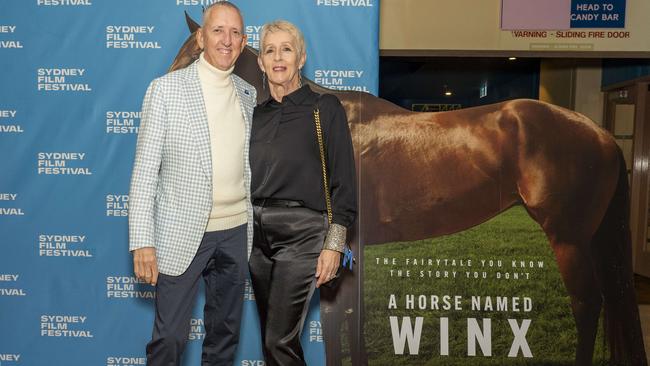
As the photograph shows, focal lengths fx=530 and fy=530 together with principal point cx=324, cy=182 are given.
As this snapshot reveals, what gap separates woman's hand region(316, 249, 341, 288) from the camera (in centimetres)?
171

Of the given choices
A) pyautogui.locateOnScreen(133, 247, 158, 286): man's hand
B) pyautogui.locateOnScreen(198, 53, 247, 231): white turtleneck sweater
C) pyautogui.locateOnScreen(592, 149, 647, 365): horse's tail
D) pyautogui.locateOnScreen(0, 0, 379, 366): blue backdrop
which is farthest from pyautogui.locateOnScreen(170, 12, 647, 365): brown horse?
pyautogui.locateOnScreen(133, 247, 158, 286): man's hand

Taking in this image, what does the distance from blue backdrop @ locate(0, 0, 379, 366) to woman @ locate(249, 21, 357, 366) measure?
2.24 feet

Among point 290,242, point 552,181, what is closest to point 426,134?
point 552,181

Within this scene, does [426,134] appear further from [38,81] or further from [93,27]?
[38,81]

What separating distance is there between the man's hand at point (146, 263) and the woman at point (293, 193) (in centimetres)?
37

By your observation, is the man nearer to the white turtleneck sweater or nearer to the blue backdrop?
the white turtleneck sweater

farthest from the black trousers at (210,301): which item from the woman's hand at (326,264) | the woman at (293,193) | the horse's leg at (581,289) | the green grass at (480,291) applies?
the horse's leg at (581,289)

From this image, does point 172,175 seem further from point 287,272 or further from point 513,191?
point 513,191

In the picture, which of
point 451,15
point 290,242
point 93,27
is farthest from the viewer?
point 451,15

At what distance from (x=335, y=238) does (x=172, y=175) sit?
61 cm

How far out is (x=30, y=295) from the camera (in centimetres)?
250

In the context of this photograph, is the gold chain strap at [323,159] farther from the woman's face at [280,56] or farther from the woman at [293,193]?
the woman's face at [280,56]

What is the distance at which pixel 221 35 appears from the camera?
1.83 metres

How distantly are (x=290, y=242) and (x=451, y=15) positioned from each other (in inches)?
103
